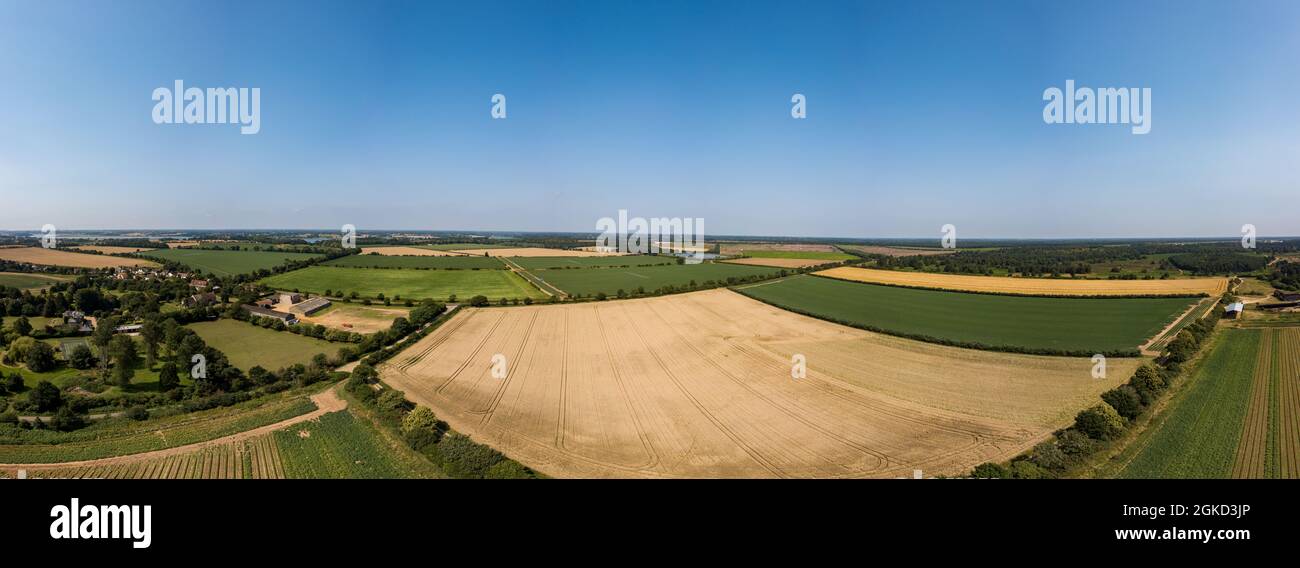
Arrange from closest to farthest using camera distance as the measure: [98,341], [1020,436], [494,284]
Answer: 1. [1020,436]
2. [98,341]
3. [494,284]

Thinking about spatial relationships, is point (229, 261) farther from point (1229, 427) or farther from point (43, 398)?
point (1229, 427)

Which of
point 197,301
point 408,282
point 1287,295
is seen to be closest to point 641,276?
point 408,282

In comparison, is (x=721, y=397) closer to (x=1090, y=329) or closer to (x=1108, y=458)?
(x=1108, y=458)

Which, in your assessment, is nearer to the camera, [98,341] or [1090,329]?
[98,341]

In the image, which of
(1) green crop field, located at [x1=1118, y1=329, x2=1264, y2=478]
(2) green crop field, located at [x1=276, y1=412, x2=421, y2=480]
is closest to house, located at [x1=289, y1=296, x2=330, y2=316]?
(2) green crop field, located at [x1=276, y1=412, x2=421, y2=480]

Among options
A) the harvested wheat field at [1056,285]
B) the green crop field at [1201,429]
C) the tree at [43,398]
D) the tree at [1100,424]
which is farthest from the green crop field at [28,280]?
the harvested wheat field at [1056,285]
